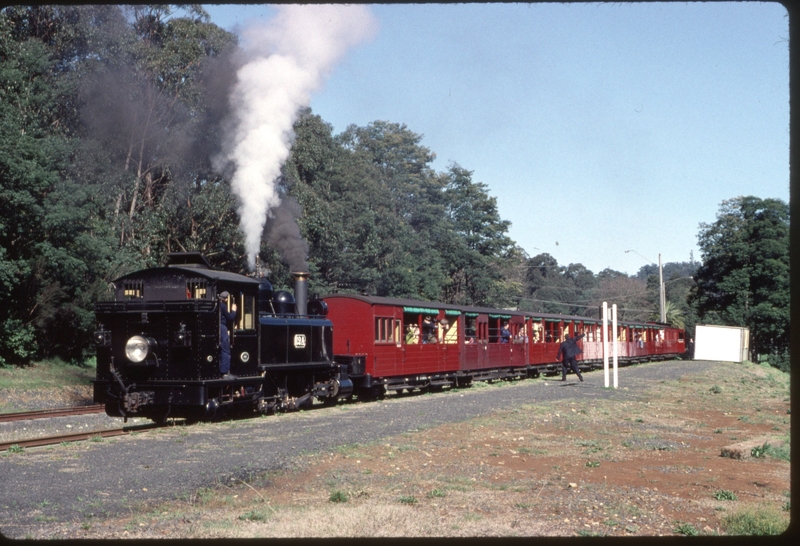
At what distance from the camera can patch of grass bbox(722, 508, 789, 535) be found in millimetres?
7355

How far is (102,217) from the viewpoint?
36.1 metres

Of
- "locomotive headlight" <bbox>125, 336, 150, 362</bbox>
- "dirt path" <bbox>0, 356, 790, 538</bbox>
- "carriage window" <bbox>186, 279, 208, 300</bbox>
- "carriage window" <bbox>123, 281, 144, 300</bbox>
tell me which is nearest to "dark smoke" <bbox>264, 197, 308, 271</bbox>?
"carriage window" <bbox>123, 281, 144, 300</bbox>

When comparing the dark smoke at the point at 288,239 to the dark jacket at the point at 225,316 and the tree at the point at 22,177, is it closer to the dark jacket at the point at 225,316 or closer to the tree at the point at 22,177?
the dark jacket at the point at 225,316

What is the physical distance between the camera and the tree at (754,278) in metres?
68.2

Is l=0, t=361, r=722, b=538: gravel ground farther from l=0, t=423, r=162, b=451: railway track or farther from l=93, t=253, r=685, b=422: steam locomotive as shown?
l=93, t=253, r=685, b=422: steam locomotive

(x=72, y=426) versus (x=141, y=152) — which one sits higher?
(x=141, y=152)

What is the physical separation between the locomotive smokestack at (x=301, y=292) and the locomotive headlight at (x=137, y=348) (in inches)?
198

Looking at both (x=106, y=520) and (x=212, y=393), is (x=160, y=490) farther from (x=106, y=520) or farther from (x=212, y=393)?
(x=212, y=393)

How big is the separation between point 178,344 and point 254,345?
2022 millimetres

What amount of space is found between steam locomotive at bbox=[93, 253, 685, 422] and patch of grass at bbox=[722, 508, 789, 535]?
9.59 m

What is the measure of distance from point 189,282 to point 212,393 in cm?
213

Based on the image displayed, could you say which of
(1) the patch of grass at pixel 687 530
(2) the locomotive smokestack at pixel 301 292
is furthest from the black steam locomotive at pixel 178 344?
(1) the patch of grass at pixel 687 530

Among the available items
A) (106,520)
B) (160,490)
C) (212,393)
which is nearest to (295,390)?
(212,393)

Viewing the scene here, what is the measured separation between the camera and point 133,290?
15641 mm
